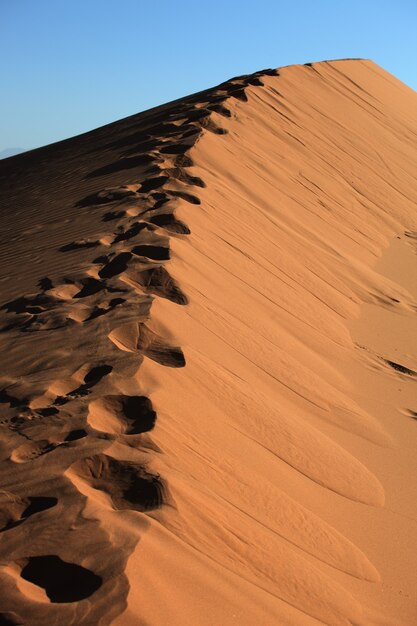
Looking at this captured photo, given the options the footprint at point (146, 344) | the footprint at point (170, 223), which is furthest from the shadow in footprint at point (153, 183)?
the footprint at point (146, 344)

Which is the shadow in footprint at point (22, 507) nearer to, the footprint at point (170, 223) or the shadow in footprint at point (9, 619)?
the shadow in footprint at point (9, 619)

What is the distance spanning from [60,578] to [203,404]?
1420 mm

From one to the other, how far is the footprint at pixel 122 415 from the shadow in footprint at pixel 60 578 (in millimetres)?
771

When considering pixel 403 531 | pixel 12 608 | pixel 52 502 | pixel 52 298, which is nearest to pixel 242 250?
pixel 52 298

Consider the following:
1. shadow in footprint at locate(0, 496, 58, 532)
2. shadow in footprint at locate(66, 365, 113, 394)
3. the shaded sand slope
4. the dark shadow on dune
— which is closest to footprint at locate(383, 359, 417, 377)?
the shaded sand slope

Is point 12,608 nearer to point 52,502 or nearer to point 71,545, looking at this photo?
point 71,545

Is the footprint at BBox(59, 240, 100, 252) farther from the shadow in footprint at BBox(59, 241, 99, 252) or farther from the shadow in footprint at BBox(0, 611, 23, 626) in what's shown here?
the shadow in footprint at BBox(0, 611, 23, 626)

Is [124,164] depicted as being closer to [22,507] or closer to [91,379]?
[91,379]

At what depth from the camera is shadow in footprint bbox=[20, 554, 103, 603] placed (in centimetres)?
233

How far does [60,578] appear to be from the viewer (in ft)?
7.88

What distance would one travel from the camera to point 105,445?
303 centimetres

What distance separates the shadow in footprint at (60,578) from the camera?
7.64 feet

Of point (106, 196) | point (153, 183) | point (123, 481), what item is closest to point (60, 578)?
point (123, 481)

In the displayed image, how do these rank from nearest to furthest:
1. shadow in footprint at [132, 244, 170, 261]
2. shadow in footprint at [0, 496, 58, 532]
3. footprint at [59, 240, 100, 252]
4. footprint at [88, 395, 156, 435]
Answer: shadow in footprint at [0, 496, 58, 532], footprint at [88, 395, 156, 435], shadow in footprint at [132, 244, 170, 261], footprint at [59, 240, 100, 252]
